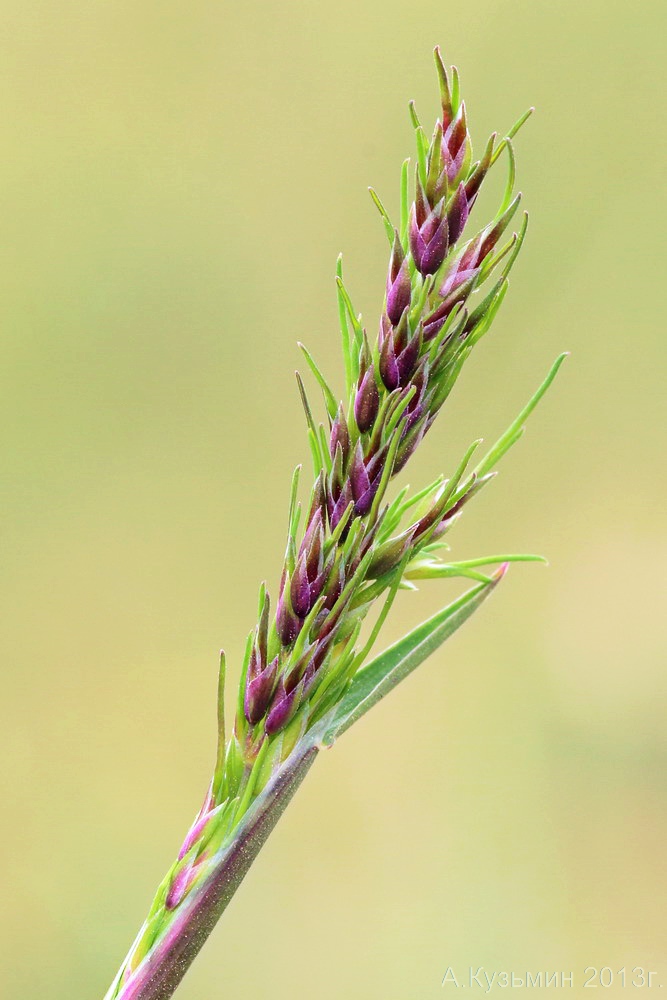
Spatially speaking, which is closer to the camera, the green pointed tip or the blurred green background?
the green pointed tip

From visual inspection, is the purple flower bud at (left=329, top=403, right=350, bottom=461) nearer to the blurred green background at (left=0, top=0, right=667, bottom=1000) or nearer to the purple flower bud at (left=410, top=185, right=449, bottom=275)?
the purple flower bud at (left=410, top=185, right=449, bottom=275)

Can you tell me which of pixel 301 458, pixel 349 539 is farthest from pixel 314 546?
pixel 301 458

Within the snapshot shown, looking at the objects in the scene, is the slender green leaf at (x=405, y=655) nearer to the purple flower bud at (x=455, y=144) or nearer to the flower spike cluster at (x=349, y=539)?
the flower spike cluster at (x=349, y=539)

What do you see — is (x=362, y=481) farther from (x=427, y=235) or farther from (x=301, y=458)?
(x=301, y=458)

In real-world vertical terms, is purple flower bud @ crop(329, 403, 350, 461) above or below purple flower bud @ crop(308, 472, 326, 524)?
above

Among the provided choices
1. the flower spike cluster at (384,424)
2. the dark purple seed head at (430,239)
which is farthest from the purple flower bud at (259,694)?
the dark purple seed head at (430,239)

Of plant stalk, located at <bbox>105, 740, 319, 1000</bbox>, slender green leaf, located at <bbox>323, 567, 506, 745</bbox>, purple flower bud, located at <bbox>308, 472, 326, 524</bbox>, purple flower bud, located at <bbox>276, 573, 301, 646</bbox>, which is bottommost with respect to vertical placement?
plant stalk, located at <bbox>105, 740, 319, 1000</bbox>

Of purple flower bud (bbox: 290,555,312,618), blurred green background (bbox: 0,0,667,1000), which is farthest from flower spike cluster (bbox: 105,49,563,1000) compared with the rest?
blurred green background (bbox: 0,0,667,1000)
